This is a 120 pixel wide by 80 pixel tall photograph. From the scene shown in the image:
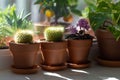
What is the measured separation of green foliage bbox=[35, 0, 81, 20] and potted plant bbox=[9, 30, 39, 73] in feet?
0.95

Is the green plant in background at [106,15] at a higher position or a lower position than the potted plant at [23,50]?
higher

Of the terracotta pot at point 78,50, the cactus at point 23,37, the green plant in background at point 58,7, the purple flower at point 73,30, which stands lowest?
the terracotta pot at point 78,50

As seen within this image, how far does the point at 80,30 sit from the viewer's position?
1.33m

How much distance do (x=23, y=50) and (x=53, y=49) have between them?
0.14 metres

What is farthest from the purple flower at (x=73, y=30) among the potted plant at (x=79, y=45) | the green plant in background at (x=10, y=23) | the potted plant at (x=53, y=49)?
the green plant in background at (x=10, y=23)

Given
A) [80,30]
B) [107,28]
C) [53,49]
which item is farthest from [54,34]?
[107,28]


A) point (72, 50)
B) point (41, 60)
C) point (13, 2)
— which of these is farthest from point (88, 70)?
point (13, 2)

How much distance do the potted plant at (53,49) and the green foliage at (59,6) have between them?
8.3 inches

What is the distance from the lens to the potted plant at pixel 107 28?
51.1 inches

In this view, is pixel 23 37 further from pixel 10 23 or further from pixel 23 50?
pixel 10 23

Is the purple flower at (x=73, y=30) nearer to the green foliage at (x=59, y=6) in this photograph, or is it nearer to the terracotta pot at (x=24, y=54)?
the green foliage at (x=59, y=6)

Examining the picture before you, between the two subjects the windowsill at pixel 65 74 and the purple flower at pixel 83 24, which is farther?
the purple flower at pixel 83 24

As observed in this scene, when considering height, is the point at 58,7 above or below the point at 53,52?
above

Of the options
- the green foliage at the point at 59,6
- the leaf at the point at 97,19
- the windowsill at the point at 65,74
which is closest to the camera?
the windowsill at the point at 65,74
